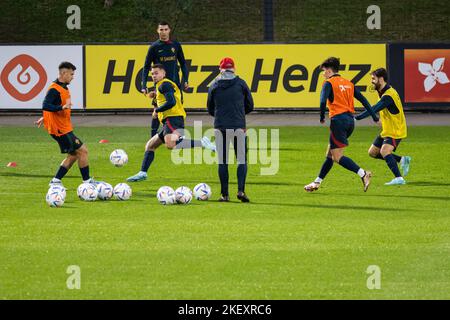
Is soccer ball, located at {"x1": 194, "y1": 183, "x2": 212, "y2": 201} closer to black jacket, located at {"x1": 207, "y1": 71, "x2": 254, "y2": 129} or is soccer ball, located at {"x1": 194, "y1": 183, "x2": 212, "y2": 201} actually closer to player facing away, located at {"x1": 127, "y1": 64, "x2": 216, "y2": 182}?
black jacket, located at {"x1": 207, "y1": 71, "x2": 254, "y2": 129}

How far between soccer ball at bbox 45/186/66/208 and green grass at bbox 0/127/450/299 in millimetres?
167

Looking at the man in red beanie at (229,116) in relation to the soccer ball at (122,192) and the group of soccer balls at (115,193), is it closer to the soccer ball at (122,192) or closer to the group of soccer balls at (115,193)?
the group of soccer balls at (115,193)

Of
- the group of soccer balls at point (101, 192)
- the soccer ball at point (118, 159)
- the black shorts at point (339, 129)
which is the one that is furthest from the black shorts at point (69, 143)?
the black shorts at point (339, 129)

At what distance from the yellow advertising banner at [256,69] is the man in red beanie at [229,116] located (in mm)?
15669

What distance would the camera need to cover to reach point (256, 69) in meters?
32.4

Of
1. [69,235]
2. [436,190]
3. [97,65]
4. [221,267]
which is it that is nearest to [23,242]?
[69,235]

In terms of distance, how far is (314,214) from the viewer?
1541cm

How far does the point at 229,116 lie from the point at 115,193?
209cm

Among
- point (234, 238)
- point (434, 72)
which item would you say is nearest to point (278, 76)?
point (434, 72)

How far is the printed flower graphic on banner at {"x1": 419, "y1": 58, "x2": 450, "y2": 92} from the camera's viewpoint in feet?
105

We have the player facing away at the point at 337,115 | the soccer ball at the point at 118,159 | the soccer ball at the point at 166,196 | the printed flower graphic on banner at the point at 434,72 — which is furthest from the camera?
the printed flower graphic on banner at the point at 434,72

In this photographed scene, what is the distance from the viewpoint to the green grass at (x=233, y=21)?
39312 millimetres
